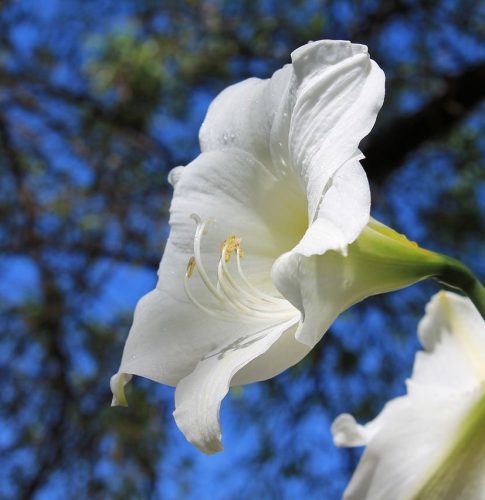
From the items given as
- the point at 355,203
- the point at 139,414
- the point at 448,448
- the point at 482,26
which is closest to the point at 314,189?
the point at 355,203

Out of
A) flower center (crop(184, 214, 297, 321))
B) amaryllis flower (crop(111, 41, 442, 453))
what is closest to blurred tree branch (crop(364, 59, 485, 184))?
amaryllis flower (crop(111, 41, 442, 453))

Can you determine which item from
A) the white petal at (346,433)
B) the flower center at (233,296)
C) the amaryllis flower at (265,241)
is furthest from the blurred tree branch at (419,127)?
the white petal at (346,433)

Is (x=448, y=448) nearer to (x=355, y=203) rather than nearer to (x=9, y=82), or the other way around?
(x=355, y=203)

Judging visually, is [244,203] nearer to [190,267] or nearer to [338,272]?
[190,267]

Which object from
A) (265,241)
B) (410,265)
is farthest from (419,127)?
(410,265)

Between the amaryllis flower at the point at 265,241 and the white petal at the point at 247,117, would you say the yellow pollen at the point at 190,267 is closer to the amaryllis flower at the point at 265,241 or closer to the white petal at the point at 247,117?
the amaryllis flower at the point at 265,241

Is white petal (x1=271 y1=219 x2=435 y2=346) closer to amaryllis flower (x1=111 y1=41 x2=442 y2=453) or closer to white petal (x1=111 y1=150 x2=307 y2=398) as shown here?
amaryllis flower (x1=111 y1=41 x2=442 y2=453)
